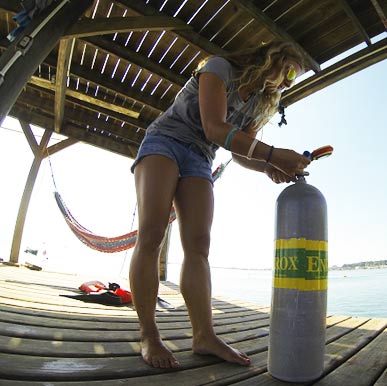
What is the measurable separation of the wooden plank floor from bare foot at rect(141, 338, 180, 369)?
2 centimetres

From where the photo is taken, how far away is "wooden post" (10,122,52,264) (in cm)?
478

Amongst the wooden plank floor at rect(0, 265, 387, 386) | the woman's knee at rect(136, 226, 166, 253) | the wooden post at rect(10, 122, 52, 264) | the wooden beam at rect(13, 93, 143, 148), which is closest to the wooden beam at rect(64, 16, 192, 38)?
the woman's knee at rect(136, 226, 166, 253)

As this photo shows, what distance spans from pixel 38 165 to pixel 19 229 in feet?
3.62

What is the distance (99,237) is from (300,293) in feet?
13.8

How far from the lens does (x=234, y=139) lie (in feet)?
3.26

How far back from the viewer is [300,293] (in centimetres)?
84

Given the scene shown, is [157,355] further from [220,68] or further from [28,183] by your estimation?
[28,183]

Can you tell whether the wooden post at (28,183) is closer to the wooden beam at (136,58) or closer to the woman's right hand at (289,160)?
the wooden beam at (136,58)

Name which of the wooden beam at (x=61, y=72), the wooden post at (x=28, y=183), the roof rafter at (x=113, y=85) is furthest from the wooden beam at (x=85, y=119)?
the roof rafter at (x=113, y=85)

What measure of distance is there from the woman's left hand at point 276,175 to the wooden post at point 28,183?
180 inches

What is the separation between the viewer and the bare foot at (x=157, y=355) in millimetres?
941

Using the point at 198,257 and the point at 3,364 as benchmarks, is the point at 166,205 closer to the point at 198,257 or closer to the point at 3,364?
the point at 198,257

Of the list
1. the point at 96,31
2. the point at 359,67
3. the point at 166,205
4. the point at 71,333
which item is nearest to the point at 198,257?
the point at 166,205

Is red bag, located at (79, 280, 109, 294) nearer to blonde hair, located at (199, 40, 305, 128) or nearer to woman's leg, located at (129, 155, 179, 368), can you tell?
woman's leg, located at (129, 155, 179, 368)
